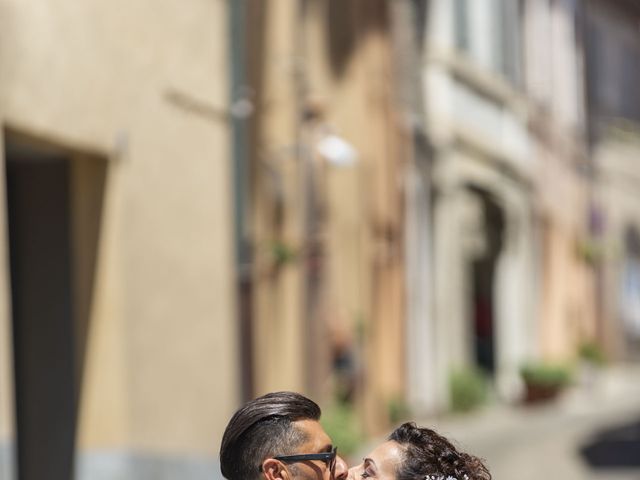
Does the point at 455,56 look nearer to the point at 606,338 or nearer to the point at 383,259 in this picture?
the point at 383,259

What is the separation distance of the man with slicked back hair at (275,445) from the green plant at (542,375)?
19.3m

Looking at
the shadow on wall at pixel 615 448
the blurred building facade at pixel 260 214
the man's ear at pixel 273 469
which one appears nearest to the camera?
the man's ear at pixel 273 469

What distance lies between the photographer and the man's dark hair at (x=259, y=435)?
9.82 ft

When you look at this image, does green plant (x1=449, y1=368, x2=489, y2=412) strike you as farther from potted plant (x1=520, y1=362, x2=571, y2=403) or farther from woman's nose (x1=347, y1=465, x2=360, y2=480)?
woman's nose (x1=347, y1=465, x2=360, y2=480)

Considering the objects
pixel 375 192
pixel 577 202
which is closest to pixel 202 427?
pixel 375 192

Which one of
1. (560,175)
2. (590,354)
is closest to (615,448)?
(590,354)

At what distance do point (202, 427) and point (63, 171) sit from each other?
7.30 feet

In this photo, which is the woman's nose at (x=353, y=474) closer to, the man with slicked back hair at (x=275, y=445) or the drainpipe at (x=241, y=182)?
the man with slicked back hair at (x=275, y=445)

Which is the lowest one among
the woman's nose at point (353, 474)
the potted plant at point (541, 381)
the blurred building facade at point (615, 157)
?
the potted plant at point (541, 381)

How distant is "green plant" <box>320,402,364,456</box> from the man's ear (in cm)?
974

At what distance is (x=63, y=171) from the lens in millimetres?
9258

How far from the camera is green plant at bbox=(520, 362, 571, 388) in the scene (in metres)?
22.1

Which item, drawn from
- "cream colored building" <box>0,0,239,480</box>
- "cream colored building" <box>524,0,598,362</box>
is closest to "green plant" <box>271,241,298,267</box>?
"cream colored building" <box>0,0,239,480</box>

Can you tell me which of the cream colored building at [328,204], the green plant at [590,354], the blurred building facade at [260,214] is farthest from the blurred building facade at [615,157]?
the cream colored building at [328,204]
